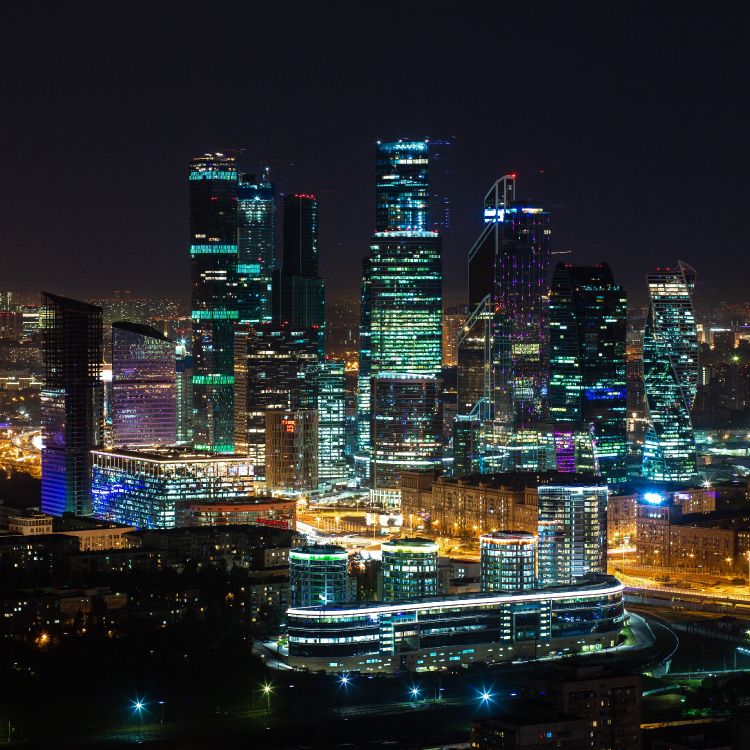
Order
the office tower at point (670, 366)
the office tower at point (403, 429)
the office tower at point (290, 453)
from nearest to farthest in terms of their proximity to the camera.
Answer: the office tower at point (290, 453), the office tower at point (403, 429), the office tower at point (670, 366)

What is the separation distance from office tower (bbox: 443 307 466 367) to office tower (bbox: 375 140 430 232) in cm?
703

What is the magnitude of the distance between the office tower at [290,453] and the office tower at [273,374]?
3.81m

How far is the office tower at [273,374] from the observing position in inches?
2420

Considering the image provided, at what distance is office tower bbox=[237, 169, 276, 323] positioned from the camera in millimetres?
66562

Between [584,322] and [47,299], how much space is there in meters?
15.8

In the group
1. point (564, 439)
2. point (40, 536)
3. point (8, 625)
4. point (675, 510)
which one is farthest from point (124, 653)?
point (564, 439)

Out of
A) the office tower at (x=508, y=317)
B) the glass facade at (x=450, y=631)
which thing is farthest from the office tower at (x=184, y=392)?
the glass facade at (x=450, y=631)

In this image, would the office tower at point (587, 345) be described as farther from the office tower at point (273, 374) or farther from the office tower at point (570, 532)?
the office tower at point (570, 532)

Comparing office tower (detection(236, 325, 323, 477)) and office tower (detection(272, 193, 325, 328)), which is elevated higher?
office tower (detection(272, 193, 325, 328))

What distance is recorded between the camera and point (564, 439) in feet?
193

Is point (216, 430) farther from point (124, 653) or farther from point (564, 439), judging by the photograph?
point (124, 653)

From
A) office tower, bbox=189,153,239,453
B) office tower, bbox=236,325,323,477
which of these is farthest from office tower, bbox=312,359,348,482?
office tower, bbox=189,153,239,453

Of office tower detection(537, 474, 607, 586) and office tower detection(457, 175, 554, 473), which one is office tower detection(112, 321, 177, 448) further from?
office tower detection(537, 474, 607, 586)

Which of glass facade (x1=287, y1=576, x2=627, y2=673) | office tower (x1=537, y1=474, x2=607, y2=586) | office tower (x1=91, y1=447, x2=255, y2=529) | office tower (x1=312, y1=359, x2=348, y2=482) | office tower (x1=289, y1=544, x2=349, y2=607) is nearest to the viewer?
glass facade (x1=287, y1=576, x2=627, y2=673)
